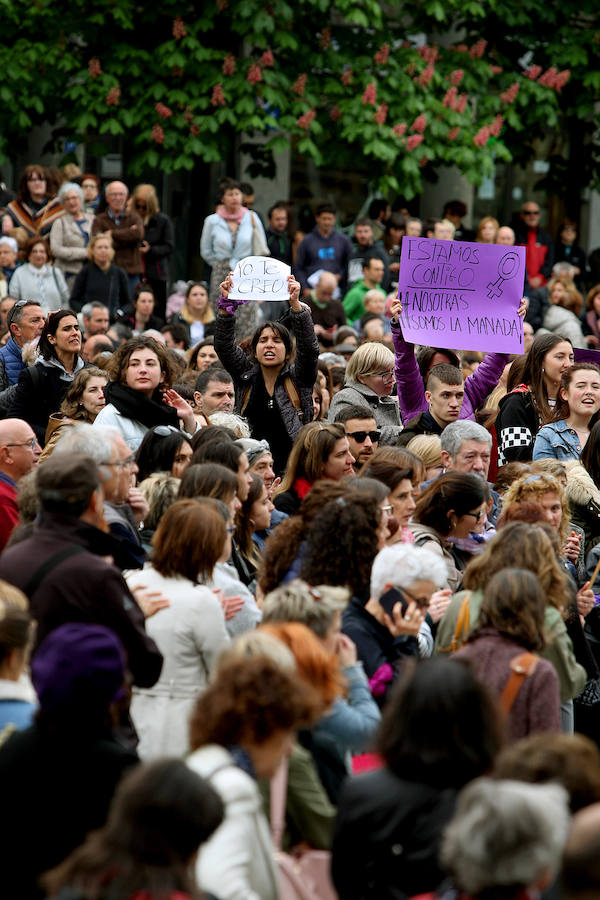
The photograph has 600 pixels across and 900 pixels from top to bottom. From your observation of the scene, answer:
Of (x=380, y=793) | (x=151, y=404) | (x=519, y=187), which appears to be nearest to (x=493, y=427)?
(x=151, y=404)

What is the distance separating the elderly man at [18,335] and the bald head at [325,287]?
474 cm

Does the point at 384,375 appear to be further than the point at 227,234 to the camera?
No

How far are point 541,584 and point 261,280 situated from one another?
168 inches

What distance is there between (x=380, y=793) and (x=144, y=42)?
48.3 ft

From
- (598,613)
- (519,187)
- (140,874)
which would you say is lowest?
(598,613)

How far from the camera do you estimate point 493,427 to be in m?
9.50

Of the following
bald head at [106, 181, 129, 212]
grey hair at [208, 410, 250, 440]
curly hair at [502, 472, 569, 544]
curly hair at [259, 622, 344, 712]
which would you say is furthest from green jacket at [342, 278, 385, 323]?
curly hair at [259, 622, 344, 712]

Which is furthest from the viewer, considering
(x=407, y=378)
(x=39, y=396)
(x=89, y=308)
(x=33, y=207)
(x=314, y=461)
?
(x=33, y=207)

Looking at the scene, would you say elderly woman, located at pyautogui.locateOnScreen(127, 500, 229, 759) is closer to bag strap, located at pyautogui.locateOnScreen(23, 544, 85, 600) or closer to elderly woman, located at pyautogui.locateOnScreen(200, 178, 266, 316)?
bag strap, located at pyautogui.locateOnScreen(23, 544, 85, 600)

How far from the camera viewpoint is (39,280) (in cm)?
1403

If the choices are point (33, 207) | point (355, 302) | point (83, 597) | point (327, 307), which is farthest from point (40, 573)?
point (355, 302)

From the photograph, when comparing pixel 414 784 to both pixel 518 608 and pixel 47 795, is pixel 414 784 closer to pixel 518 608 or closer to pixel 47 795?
pixel 47 795

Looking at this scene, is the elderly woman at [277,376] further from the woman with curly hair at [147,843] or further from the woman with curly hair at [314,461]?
the woman with curly hair at [147,843]

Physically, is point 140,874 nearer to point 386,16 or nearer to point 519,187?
point 386,16
